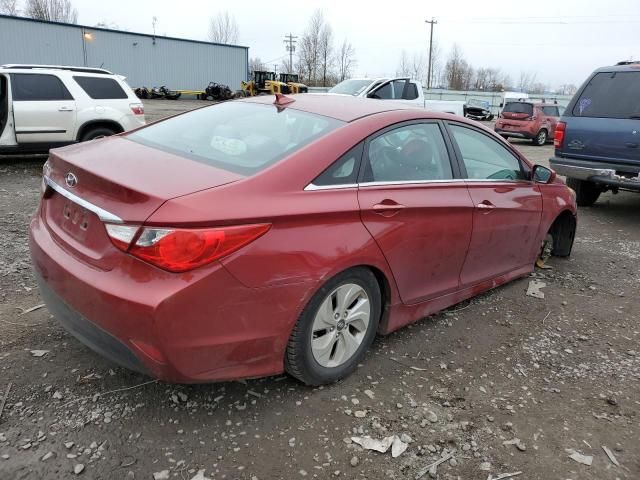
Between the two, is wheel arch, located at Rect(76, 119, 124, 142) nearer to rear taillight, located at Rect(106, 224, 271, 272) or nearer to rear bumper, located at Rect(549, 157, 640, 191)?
rear bumper, located at Rect(549, 157, 640, 191)

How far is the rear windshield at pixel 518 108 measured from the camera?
19998mm

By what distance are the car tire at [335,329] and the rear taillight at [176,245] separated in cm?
60

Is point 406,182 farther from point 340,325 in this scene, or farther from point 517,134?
point 517,134

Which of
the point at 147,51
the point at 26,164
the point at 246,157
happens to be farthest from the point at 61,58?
the point at 246,157

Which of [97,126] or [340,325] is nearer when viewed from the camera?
[340,325]

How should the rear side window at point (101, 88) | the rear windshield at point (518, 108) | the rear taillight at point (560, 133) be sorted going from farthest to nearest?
the rear windshield at point (518, 108) → the rear side window at point (101, 88) → the rear taillight at point (560, 133)

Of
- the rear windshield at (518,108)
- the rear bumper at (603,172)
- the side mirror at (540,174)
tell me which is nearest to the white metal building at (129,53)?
the rear windshield at (518,108)

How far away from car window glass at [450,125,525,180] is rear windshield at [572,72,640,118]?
11.2ft

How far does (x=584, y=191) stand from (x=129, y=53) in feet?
123

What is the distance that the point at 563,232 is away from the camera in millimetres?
5324

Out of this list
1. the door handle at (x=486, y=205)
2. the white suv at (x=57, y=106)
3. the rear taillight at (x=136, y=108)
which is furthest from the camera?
the rear taillight at (x=136, y=108)

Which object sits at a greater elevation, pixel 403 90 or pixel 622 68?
pixel 622 68

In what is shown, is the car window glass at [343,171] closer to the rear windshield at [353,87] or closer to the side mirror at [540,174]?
the side mirror at [540,174]

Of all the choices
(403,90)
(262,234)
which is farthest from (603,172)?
(403,90)
